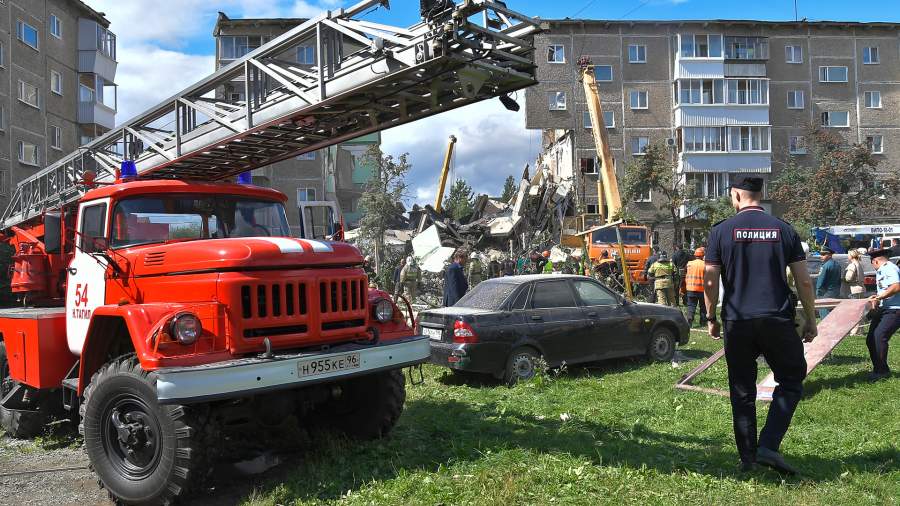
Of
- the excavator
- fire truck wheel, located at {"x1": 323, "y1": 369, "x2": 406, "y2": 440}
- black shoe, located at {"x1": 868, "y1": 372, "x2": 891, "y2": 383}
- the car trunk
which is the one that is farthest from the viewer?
the excavator

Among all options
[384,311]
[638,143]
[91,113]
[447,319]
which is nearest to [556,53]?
[638,143]

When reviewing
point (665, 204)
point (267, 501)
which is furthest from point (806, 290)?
point (665, 204)

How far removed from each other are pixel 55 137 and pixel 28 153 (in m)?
2.67

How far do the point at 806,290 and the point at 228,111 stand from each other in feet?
17.9

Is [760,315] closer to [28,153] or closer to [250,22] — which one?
[28,153]

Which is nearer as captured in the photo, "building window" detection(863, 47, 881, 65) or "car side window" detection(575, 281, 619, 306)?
"car side window" detection(575, 281, 619, 306)

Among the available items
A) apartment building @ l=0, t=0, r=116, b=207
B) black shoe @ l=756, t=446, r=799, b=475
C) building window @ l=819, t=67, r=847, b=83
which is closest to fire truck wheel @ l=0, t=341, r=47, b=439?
black shoe @ l=756, t=446, r=799, b=475

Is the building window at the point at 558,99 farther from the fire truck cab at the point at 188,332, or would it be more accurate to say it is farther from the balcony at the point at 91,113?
the fire truck cab at the point at 188,332

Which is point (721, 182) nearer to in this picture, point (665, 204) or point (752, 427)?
point (665, 204)

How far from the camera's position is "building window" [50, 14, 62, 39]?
3356 centimetres

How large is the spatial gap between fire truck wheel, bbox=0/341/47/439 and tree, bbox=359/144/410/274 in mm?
18312

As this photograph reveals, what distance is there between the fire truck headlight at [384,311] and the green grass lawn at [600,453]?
3.53ft

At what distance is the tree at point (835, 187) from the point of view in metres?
34.9

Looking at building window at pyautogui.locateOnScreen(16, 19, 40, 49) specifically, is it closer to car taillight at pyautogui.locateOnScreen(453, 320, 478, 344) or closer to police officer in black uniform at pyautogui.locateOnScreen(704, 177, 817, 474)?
car taillight at pyautogui.locateOnScreen(453, 320, 478, 344)
